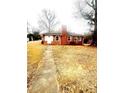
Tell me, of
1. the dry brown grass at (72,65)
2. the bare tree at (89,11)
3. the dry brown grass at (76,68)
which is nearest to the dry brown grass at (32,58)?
the dry brown grass at (72,65)

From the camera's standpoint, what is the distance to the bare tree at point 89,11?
1.68 m

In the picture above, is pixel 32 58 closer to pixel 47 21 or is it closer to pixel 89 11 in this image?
pixel 47 21

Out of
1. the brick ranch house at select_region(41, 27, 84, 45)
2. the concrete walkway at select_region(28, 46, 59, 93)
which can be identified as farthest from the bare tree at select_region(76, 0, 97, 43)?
the concrete walkway at select_region(28, 46, 59, 93)

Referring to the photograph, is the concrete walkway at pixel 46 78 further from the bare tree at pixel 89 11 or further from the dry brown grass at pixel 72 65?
the bare tree at pixel 89 11

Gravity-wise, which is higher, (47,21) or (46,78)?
(47,21)

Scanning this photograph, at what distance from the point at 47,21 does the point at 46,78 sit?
386 mm

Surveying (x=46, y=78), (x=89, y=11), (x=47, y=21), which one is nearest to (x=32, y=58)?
(x=46, y=78)

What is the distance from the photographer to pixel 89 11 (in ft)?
5.55

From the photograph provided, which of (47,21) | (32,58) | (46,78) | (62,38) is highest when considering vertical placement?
(47,21)

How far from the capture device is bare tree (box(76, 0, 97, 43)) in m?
1.68
